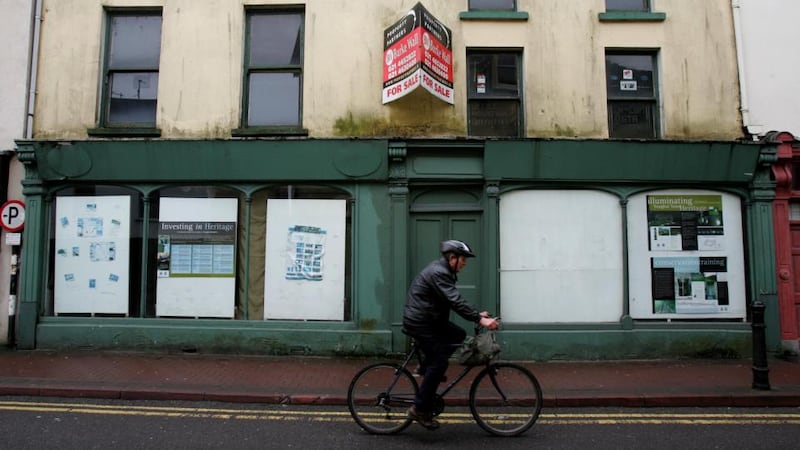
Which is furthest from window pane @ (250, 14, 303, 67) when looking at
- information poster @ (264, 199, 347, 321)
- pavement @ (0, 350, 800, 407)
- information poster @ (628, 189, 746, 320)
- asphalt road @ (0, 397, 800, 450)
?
information poster @ (628, 189, 746, 320)

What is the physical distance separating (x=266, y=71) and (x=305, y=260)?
355 cm

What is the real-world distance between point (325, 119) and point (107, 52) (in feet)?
14.3

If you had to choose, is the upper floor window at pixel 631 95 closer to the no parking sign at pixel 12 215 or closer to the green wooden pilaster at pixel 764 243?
the green wooden pilaster at pixel 764 243

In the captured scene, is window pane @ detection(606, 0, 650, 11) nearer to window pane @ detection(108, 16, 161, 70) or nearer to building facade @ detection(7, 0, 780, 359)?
building facade @ detection(7, 0, 780, 359)

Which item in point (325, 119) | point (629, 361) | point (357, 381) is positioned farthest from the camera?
point (325, 119)

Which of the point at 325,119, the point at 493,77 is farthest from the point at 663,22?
the point at 325,119

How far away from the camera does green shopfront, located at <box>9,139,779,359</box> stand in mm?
8625

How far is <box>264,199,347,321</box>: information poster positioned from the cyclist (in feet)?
13.1

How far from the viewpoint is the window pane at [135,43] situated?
9.36 meters

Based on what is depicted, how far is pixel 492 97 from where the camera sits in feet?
29.8

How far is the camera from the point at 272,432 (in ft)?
16.8

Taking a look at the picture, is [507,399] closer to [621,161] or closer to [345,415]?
[345,415]

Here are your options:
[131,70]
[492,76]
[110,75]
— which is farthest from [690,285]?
[110,75]

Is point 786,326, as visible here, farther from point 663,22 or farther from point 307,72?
point 307,72
